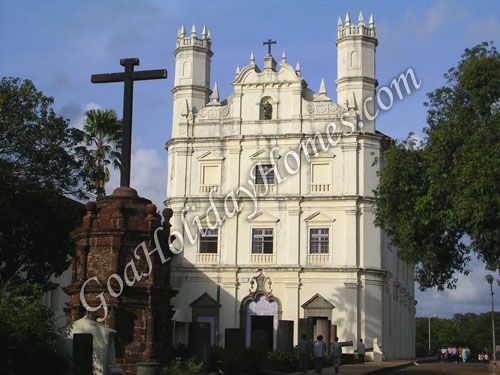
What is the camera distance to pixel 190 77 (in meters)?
45.3

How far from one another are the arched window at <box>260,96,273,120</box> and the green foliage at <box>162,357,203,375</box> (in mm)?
26948

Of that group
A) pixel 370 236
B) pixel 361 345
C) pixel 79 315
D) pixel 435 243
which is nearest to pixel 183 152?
pixel 370 236

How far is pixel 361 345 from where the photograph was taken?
1524 inches

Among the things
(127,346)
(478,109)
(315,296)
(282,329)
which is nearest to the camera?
(127,346)

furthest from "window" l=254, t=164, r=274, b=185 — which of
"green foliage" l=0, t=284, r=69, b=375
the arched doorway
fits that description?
"green foliage" l=0, t=284, r=69, b=375

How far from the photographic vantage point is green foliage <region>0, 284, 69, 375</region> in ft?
44.5

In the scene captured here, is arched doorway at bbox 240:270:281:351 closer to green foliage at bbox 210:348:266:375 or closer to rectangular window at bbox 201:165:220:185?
rectangular window at bbox 201:165:220:185

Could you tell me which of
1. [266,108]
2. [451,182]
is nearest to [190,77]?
[266,108]

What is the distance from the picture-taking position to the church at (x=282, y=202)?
41.6 m

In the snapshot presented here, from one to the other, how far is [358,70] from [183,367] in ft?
92.4

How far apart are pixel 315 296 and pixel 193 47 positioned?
637 inches

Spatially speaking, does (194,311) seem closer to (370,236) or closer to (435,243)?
(370,236)

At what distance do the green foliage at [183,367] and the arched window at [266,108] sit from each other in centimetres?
2695

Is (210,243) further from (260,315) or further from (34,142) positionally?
(34,142)
